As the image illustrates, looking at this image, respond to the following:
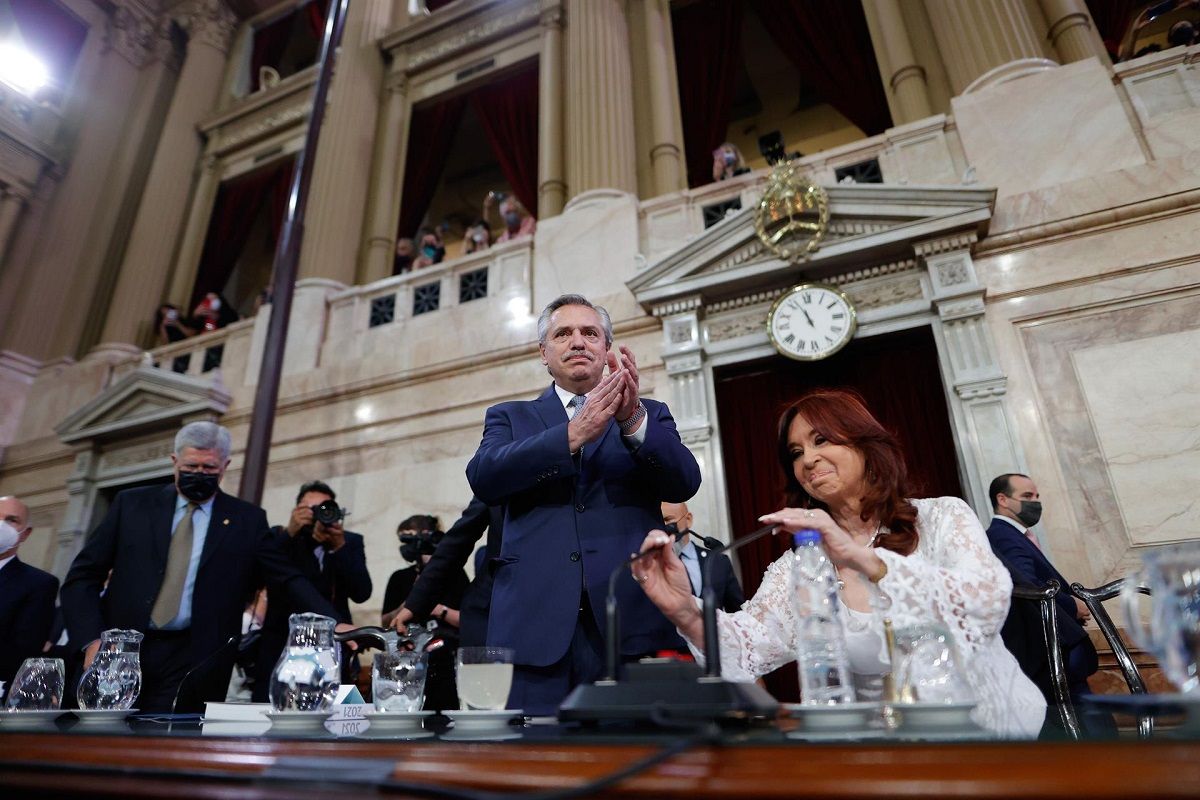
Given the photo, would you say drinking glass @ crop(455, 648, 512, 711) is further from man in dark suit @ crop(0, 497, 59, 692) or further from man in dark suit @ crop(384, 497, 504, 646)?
man in dark suit @ crop(0, 497, 59, 692)

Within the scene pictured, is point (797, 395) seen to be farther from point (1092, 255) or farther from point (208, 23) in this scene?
point (208, 23)

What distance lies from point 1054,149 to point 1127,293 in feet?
3.62

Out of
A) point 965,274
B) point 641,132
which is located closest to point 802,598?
point 965,274

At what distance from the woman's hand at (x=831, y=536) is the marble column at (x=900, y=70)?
18.9ft

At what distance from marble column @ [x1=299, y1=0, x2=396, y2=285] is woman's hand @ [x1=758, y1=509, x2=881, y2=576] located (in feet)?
22.8

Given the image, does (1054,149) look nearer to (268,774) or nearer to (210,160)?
(268,774)

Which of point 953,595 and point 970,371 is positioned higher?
point 970,371

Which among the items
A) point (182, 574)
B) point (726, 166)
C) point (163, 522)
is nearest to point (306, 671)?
point (182, 574)

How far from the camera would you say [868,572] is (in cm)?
114

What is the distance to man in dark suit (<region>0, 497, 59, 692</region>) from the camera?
9.16 feet

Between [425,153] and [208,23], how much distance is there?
544cm

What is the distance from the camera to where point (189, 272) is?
371 inches

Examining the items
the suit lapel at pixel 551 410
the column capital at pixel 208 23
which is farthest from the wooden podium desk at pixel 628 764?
the column capital at pixel 208 23

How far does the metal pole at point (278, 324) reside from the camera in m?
5.04
